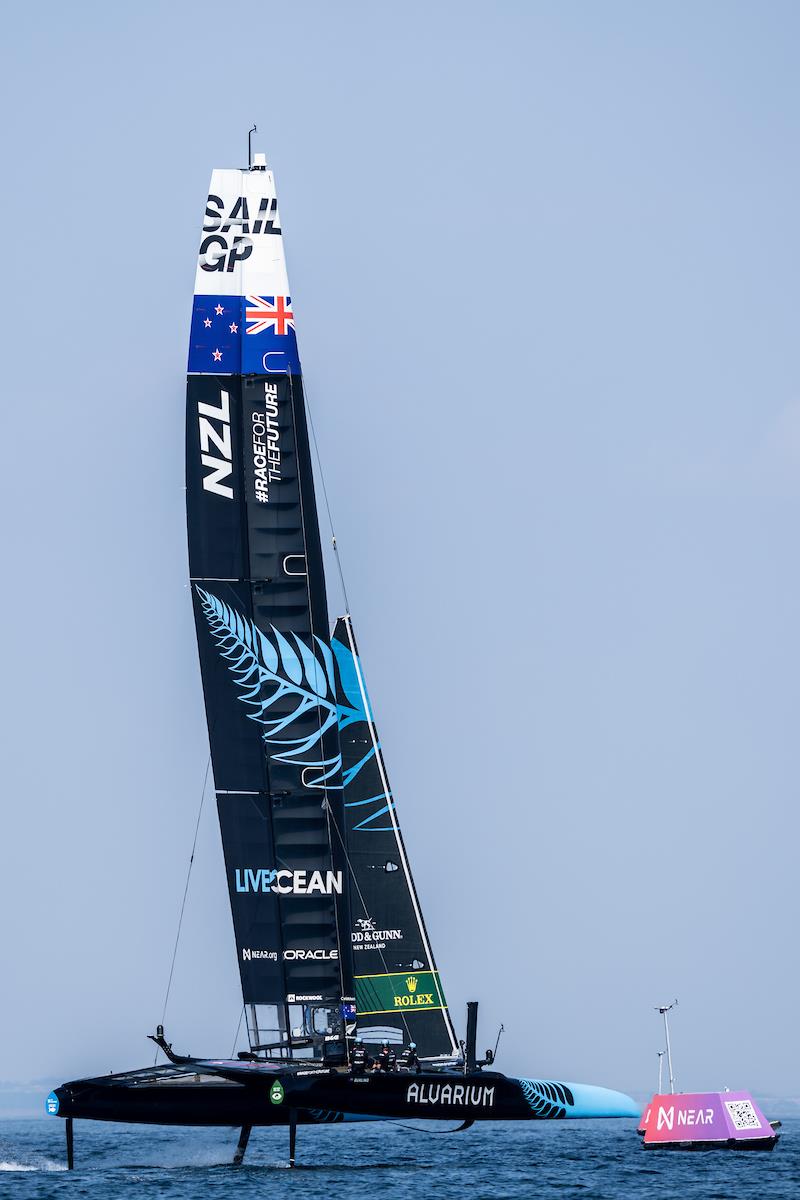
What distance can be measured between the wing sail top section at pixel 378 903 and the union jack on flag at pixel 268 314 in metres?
6.62

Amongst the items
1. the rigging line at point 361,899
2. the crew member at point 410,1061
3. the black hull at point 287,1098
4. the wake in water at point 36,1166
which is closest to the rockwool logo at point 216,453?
the rigging line at point 361,899

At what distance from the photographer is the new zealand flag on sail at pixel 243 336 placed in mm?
39344

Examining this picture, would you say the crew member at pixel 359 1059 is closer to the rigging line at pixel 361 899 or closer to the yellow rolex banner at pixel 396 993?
the yellow rolex banner at pixel 396 993

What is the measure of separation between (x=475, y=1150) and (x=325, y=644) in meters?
22.4

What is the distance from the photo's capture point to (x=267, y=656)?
3875 centimetres

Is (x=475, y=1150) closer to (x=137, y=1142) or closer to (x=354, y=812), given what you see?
(x=137, y=1142)

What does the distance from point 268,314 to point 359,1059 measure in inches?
622

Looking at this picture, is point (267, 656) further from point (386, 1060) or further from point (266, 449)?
point (386, 1060)

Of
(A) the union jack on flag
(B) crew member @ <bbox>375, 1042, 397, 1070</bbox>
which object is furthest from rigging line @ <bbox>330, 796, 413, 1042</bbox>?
(A) the union jack on flag

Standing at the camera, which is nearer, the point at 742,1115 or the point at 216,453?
the point at 216,453

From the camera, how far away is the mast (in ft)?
126

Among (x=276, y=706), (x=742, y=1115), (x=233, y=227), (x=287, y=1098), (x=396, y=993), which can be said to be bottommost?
(x=287, y=1098)

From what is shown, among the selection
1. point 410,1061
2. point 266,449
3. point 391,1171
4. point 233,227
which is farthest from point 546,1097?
point 233,227

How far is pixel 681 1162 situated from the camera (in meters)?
47.8
